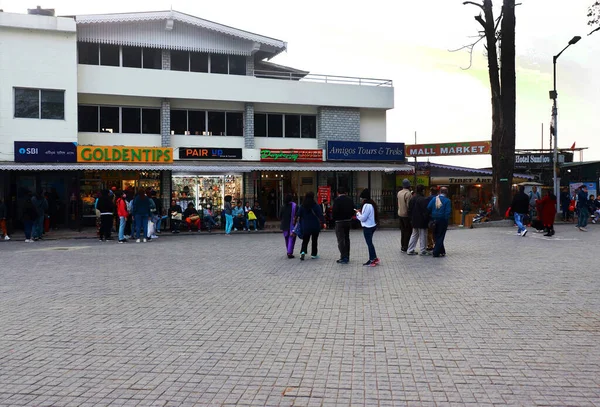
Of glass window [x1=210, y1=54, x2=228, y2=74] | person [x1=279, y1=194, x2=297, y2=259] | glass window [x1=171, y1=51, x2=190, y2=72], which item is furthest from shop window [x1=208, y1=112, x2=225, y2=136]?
person [x1=279, y1=194, x2=297, y2=259]

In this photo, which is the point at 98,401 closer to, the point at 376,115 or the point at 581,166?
the point at 376,115

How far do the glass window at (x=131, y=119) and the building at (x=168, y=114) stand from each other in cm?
5

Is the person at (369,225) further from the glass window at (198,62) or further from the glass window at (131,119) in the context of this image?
the glass window at (198,62)

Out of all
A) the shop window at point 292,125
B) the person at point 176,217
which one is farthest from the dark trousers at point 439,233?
the shop window at point 292,125

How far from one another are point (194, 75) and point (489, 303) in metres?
21.3

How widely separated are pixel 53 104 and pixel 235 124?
833cm

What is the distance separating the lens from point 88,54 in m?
26.1

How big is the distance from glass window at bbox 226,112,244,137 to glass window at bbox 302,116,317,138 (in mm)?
3311

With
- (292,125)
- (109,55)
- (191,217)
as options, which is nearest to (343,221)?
(191,217)

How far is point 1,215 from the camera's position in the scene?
19.8m

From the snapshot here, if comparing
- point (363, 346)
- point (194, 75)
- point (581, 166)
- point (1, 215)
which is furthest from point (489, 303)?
point (581, 166)

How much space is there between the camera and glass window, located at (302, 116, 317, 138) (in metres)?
29.6

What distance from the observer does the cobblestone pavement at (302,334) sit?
184 inches

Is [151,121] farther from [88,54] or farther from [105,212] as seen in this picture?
[105,212]
